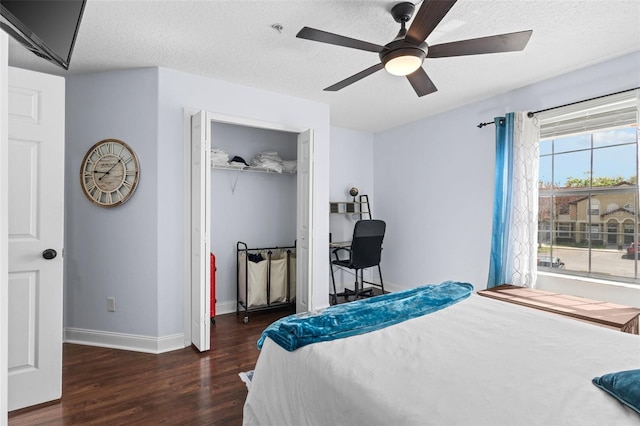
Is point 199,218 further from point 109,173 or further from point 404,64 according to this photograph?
point 404,64

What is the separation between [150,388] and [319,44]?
9.07 ft

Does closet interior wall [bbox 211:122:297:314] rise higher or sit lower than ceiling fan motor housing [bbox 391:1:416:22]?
lower

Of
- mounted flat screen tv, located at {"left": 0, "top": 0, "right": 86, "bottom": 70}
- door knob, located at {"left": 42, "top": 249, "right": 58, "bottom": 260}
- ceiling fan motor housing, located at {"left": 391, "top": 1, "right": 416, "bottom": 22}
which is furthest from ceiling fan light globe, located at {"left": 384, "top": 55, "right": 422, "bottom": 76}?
door knob, located at {"left": 42, "top": 249, "right": 58, "bottom": 260}

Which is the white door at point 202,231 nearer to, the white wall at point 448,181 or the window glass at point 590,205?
the white wall at point 448,181

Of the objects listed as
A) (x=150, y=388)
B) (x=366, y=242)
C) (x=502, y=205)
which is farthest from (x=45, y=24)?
(x=502, y=205)

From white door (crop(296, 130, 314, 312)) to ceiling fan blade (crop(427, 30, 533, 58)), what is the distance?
1796 millimetres

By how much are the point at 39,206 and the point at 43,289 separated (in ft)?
1.75

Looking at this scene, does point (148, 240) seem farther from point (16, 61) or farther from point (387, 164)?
point (387, 164)

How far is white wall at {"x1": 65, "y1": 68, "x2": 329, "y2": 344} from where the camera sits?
9.77ft

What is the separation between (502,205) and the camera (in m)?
3.36

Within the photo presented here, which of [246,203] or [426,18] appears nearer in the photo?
Result: [426,18]

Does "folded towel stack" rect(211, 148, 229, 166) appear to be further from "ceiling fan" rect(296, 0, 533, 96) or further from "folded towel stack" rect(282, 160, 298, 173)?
"ceiling fan" rect(296, 0, 533, 96)

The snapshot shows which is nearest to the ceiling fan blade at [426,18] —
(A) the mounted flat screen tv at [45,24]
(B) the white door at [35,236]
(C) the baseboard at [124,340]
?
(A) the mounted flat screen tv at [45,24]

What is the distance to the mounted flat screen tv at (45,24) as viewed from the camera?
105cm
